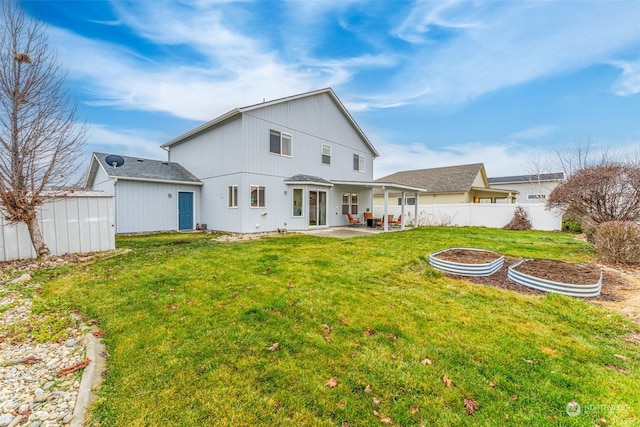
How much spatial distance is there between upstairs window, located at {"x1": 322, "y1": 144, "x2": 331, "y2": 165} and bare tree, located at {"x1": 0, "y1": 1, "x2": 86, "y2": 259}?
455 inches

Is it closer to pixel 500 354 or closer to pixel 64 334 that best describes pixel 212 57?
pixel 64 334

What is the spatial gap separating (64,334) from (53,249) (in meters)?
6.32

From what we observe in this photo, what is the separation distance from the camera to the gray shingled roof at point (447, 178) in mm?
22155

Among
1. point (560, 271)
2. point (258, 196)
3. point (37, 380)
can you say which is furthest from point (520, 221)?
point (37, 380)

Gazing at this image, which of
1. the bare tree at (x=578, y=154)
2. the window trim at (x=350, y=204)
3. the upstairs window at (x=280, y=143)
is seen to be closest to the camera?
the upstairs window at (x=280, y=143)

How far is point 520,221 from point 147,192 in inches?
862

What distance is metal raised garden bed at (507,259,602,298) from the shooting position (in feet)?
15.6

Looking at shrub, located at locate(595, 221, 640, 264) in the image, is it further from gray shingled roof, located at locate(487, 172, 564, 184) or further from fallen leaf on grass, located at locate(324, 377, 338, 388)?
gray shingled roof, located at locate(487, 172, 564, 184)

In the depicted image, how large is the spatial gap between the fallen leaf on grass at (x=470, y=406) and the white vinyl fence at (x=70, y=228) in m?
10.5

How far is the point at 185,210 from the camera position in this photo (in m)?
15.1

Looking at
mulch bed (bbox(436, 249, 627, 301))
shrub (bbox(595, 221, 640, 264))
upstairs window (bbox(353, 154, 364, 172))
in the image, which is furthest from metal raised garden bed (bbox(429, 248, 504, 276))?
upstairs window (bbox(353, 154, 364, 172))

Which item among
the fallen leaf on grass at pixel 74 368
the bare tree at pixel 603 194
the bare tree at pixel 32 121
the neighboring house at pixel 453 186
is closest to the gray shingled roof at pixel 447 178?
the neighboring house at pixel 453 186

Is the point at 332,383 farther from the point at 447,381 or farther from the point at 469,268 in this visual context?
the point at 469,268

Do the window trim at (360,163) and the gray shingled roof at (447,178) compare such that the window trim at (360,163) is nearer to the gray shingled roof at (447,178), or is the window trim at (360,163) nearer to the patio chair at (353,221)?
the patio chair at (353,221)
